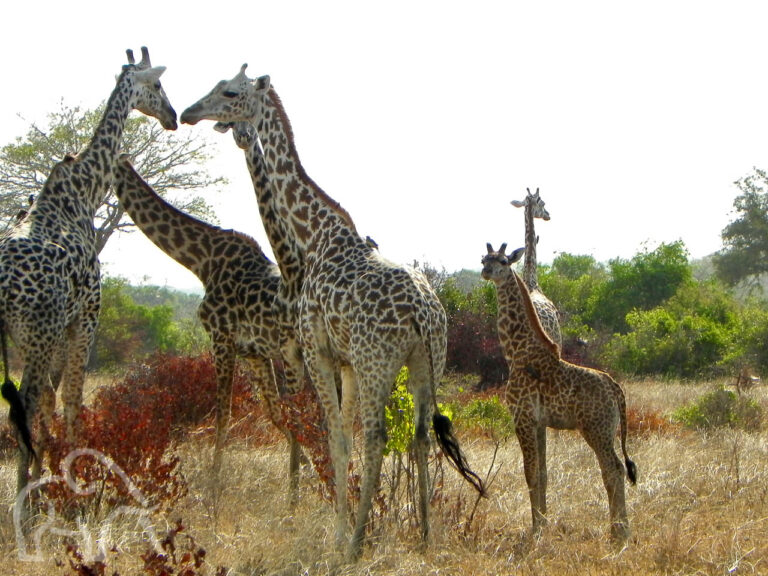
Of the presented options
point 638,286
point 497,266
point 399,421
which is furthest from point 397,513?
point 638,286

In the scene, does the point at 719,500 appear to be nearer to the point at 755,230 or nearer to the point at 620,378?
the point at 620,378

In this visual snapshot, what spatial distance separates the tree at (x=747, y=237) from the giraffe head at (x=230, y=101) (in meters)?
27.0

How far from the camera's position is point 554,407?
21.5 ft

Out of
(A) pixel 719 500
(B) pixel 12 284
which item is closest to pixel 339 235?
(B) pixel 12 284

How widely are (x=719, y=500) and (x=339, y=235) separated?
3.52 metres

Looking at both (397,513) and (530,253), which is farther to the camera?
(530,253)

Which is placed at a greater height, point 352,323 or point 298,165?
point 298,165

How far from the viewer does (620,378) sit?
15.5 metres

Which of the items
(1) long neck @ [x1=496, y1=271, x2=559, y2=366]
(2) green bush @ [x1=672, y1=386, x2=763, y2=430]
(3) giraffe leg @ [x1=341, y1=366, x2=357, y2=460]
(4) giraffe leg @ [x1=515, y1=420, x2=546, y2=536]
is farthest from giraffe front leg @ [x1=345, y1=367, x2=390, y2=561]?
(2) green bush @ [x1=672, y1=386, x2=763, y2=430]

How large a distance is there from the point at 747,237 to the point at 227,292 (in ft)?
89.1

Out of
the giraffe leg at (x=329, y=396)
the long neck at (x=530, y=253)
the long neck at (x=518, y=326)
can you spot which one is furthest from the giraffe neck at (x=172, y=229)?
the long neck at (x=530, y=253)

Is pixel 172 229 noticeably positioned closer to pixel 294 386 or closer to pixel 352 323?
pixel 294 386

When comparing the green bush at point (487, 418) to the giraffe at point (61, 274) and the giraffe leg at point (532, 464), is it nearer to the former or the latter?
the giraffe leg at point (532, 464)

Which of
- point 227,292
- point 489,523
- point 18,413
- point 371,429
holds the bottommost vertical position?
point 489,523
